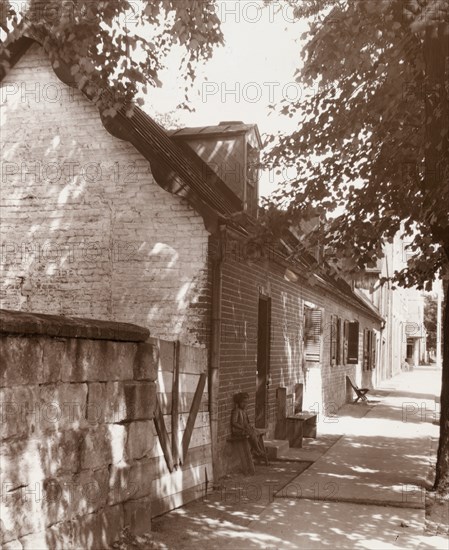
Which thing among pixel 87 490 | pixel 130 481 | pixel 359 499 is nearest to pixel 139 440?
pixel 130 481

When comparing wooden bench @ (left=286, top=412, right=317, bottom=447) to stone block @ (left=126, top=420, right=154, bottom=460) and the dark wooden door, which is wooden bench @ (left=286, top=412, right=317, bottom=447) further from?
stone block @ (left=126, top=420, right=154, bottom=460)

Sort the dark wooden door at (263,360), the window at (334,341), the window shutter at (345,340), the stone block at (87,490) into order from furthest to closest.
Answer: the window shutter at (345,340) → the window at (334,341) → the dark wooden door at (263,360) → the stone block at (87,490)

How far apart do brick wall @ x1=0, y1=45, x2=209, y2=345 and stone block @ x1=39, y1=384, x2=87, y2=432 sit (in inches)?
141

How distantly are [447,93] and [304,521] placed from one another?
520 cm

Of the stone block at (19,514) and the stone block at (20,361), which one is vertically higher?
the stone block at (20,361)

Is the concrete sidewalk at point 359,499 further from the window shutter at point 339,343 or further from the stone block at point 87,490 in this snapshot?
the window shutter at point 339,343

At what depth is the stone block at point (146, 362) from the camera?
6581 mm

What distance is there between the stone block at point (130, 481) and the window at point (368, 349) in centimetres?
2214

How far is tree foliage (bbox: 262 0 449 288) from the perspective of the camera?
27.1 ft

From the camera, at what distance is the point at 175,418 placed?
26.6 feet

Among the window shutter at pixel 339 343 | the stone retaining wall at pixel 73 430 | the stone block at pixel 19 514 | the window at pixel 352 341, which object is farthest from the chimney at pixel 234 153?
the window at pixel 352 341

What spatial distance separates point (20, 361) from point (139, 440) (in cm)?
212

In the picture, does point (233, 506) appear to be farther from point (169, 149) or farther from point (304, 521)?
point (169, 149)

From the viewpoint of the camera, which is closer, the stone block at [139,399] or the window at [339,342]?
the stone block at [139,399]
